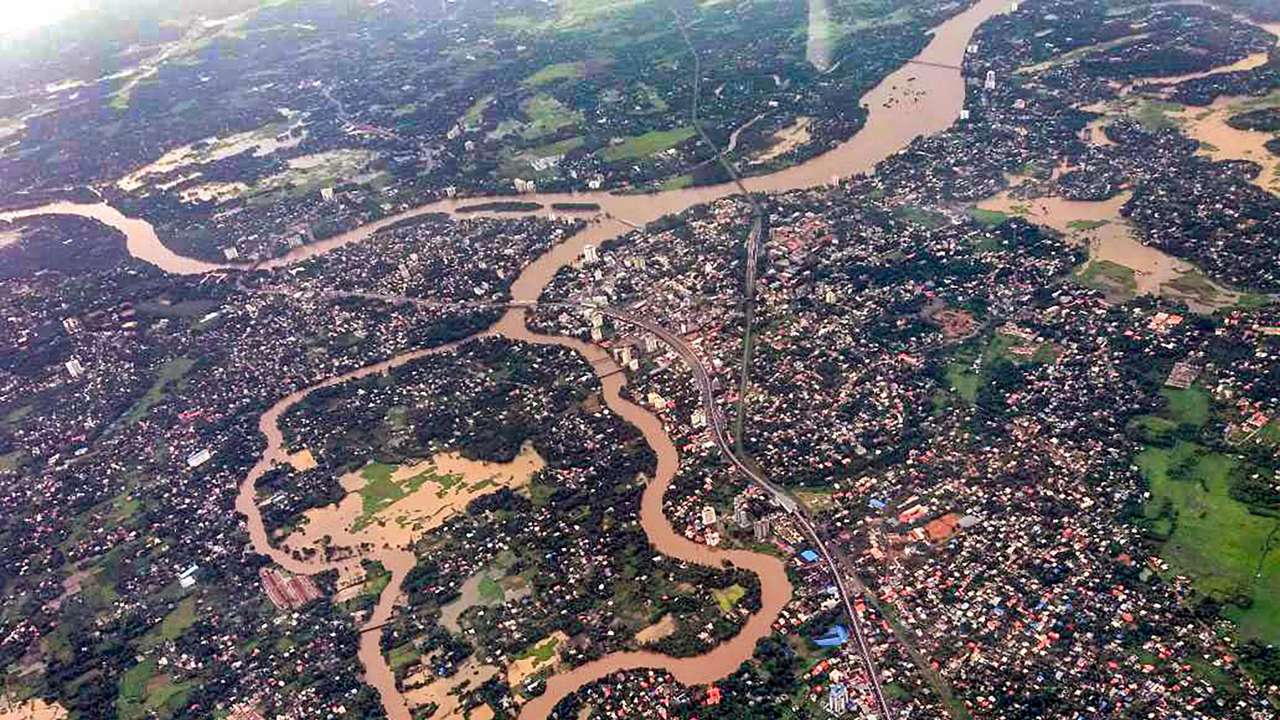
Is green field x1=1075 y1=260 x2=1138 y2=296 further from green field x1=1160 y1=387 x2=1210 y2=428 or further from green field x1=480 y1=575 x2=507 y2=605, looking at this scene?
green field x1=480 y1=575 x2=507 y2=605

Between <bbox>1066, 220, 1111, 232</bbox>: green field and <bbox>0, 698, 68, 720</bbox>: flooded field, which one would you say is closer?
<bbox>0, 698, 68, 720</bbox>: flooded field

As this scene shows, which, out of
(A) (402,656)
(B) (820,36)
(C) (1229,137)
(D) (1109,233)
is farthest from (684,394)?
(B) (820,36)

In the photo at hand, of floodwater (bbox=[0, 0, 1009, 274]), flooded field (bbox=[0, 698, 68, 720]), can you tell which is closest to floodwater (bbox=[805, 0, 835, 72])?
floodwater (bbox=[0, 0, 1009, 274])

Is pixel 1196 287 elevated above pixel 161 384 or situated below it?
below

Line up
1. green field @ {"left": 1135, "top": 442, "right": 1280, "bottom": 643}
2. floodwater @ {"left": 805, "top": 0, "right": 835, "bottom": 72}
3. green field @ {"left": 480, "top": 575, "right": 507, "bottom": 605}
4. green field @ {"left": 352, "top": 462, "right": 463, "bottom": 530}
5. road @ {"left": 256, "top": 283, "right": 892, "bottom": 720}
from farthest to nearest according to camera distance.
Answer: floodwater @ {"left": 805, "top": 0, "right": 835, "bottom": 72} < green field @ {"left": 352, "top": 462, "right": 463, "bottom": 530} < green field @ {"left": 480, "top": 575, "right": 507, "bottom": 605} < road @ {"left": 256, "top": 283, "right": 892, "bottom": 720} < green field @ {"left": 1135, "top": 442, "right": 1280, "bottom": 643}

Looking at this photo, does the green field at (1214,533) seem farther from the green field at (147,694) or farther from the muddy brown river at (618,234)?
the green field at (147,694)

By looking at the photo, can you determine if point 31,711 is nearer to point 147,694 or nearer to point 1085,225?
point 147,694

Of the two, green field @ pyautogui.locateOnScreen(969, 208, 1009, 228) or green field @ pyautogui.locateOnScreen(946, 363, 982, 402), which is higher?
green field @ pyautogui.locateOnScreen(969, 208, 1009, 228)
